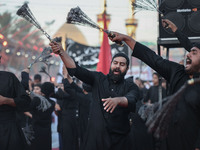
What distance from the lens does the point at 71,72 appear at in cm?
467

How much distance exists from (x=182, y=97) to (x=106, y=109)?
1.31 meters

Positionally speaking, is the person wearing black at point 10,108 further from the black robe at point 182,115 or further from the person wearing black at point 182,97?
the black robe at point 182,115

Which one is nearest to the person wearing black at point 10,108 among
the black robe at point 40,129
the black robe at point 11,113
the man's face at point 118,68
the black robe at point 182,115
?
the black robe at point 11,113

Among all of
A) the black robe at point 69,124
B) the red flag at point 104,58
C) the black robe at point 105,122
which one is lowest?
the black robe at point 69,124

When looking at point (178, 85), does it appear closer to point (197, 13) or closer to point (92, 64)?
point (197, 13)

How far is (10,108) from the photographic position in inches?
209

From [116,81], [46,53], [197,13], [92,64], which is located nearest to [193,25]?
[197,13]

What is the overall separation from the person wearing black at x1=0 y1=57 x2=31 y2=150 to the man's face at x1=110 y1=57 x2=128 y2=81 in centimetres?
141

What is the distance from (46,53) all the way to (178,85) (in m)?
3.56

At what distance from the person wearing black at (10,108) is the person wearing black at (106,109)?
1.09m

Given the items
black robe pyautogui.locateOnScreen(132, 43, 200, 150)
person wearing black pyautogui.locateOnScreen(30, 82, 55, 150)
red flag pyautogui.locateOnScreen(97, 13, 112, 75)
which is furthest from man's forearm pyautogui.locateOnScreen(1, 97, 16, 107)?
red flag pyautogui.locateOnScreen(97, 13, 112, 75)

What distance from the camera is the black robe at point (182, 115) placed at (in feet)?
11.8

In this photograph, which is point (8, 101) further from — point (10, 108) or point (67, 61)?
point (67, 61)

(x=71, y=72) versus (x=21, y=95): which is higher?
(x=71, y=72)
